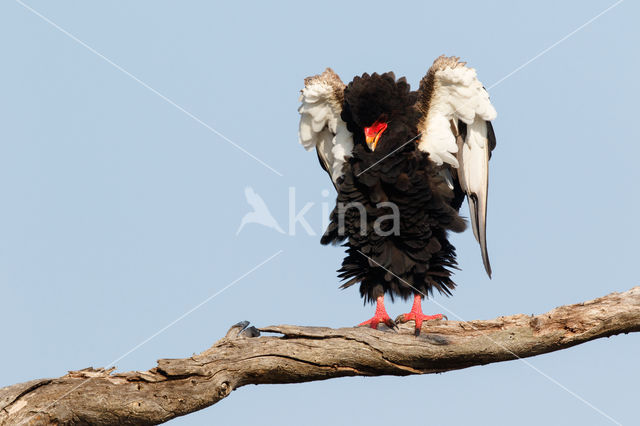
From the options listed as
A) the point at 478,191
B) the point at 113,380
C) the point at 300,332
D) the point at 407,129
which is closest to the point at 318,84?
the point at 407,129

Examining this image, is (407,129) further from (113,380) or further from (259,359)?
(113,380)

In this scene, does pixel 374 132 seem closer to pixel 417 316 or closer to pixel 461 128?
pixel 461 128

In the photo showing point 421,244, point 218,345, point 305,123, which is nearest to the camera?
point 218,345

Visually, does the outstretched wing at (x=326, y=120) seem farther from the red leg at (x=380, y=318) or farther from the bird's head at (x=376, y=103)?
the red leg at (x=380, y=318)

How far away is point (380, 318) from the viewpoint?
705 centimetres

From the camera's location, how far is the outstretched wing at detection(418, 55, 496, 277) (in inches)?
289

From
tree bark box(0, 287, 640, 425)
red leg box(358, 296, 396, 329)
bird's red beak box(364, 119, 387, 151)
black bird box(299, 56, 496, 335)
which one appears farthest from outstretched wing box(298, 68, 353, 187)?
tree bark box(0, 287, 640, 425)

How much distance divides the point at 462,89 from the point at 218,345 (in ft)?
11.1

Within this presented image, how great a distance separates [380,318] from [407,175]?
1.32 m

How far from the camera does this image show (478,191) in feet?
25.0

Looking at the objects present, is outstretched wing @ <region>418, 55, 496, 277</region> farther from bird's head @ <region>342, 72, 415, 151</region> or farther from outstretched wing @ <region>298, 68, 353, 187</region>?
outstretched wing @ <region>298, 68, 353, 187</region>

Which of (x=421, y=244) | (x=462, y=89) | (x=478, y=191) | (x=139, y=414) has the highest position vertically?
(x=462, y=89)

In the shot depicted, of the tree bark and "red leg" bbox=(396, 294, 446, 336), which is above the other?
"red leg" bbox=(396, 294, 446, 336)

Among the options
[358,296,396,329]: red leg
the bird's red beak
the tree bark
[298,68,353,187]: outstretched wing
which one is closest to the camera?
the tree bark
